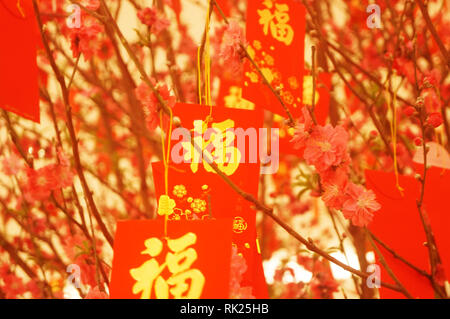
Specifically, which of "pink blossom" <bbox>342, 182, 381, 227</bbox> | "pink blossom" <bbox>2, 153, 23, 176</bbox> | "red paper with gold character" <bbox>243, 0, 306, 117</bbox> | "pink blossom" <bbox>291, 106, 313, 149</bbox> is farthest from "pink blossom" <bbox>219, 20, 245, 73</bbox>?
"pink blossom" <bbox>2, 153, 23, 176</bbox>

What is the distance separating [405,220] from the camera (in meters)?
0.98

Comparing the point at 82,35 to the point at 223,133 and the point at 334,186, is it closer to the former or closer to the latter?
the point at 223,133

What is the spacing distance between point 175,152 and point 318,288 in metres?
0.62

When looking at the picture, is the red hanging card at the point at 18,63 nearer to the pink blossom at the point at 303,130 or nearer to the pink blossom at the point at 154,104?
the pink blossom at the point at 154,104

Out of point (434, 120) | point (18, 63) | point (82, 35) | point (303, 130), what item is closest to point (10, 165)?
point (82, 35)

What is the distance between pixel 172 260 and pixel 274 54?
433mm

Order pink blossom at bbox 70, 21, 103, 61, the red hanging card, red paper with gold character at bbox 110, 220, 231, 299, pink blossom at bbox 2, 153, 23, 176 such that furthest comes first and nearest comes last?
1. pink blossom at bbox 2, 153, 23, 176
2. pink blossom at bbox 70, 21, 103, 61
3. the red hanging card
4. red paper with gold character at bbox 110, 220, 231, 299

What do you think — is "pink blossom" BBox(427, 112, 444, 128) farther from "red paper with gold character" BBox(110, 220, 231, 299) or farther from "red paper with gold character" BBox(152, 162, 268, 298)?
"red paper with gold character" BBox(110, 220, 231, 299)

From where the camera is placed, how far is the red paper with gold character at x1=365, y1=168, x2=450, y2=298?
96 centimetres

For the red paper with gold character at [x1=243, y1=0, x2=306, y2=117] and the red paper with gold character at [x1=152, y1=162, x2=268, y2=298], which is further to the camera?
the red paper with gold character at [x1=243, y1=0, x2=306, y2=117]

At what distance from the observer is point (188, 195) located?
86cm

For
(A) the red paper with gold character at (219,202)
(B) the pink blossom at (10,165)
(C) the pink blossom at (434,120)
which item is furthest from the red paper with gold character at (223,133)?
(B) the pink blossom at (10,165)

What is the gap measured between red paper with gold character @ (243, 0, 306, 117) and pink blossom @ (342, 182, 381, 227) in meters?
0.19
